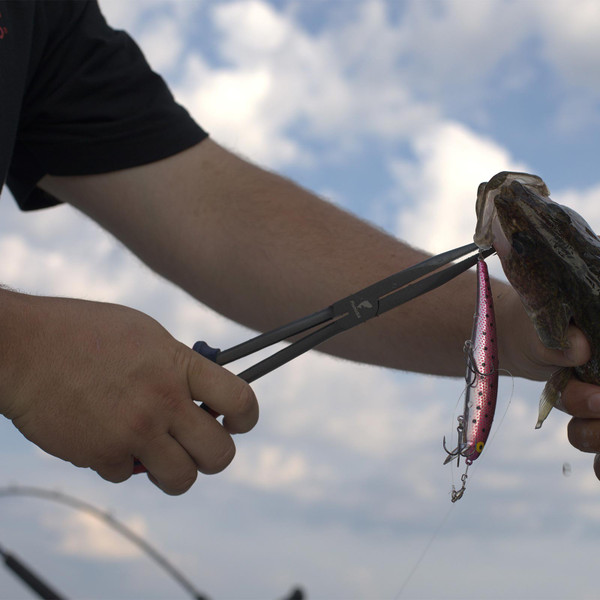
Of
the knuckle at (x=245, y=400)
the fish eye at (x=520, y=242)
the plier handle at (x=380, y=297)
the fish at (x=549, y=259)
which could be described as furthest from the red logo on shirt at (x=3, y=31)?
the fish eye at (x=520, y=242)

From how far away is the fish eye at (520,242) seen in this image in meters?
2.08

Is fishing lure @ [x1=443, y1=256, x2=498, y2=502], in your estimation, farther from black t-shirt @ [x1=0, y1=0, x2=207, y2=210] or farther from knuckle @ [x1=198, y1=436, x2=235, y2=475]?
black t-shirt @ [x1=0, y1=0, x2=207, y2=210]

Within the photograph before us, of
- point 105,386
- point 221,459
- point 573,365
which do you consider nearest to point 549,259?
point 573,365

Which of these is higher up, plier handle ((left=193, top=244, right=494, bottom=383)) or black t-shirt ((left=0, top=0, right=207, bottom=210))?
black t-shirt ((left=0, top=0, right=207, bottom=210))

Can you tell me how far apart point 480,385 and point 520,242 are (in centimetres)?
44

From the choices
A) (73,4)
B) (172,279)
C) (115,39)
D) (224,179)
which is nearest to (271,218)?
(224,179)

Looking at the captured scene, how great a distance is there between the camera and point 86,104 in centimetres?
354

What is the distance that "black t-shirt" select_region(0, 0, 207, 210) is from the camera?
3451mm

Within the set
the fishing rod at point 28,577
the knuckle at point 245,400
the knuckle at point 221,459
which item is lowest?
the fishing rod at point 28,577

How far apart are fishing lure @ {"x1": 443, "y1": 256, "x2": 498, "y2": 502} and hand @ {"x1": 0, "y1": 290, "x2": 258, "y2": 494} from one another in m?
0.65

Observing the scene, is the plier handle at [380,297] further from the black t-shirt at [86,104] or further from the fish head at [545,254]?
the black t-shirt at [86,104]

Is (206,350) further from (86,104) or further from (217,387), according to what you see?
(86,104)

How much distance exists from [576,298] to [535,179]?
1.30 feet

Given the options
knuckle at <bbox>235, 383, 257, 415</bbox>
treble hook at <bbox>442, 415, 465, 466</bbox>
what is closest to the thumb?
knuckle at <bbox>235, 383, 257, 415</bbox>
